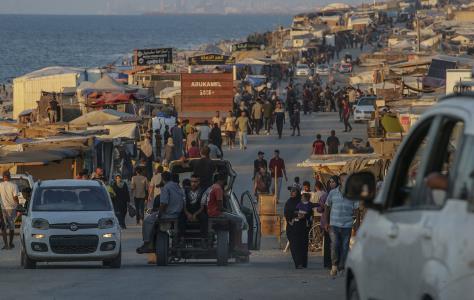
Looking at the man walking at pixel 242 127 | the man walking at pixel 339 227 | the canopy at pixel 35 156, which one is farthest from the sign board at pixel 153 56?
the man walking at pixel 339 227

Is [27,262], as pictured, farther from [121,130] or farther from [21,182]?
[121,130]

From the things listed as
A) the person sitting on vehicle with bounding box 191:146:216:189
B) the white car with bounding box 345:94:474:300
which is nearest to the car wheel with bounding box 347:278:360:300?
the white car with bounding box 345:94:474:300

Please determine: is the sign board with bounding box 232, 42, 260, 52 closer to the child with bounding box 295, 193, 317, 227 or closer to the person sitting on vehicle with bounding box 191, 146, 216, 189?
the person sitting on vehicle with bounding box 191, 146, 216, 189

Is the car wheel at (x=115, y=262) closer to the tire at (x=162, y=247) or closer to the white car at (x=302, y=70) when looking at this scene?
the tire at (x=162, y=247)

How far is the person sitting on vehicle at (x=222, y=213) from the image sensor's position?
60.1ft

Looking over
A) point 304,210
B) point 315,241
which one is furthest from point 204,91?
point 304,210

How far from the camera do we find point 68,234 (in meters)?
18.1

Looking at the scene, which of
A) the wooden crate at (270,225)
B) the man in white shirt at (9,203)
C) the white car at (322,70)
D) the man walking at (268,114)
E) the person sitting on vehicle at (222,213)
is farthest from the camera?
the white car at (322,70)

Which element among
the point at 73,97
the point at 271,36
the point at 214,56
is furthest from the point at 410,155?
the point at 271,36

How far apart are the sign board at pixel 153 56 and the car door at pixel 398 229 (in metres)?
62.1

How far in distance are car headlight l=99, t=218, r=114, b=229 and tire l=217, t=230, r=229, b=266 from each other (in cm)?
138

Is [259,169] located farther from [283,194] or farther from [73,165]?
[73,165]

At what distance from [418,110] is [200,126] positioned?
32.9ft

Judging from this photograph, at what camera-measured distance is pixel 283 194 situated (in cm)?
3119
